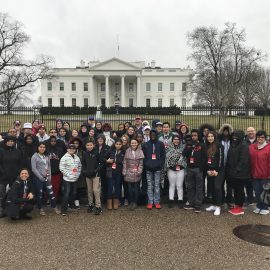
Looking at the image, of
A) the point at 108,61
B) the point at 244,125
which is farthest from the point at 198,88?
the point at 108,61

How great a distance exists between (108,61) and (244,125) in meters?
60.4

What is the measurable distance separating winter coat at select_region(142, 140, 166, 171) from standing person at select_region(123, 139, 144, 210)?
0.40ft

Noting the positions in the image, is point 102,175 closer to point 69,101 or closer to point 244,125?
point 244,125

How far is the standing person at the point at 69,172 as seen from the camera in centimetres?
645

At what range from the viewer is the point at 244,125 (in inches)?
787

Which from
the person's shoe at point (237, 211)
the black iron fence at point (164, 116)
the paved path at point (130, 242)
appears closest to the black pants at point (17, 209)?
the paved path at point (130, 242)

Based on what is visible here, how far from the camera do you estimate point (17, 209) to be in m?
5.88

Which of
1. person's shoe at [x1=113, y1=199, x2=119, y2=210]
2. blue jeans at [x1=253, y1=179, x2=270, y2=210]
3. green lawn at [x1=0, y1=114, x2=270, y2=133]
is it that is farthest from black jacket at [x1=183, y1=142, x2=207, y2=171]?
green lawn at [x1=0, y1=114, x2=270, y2=133]

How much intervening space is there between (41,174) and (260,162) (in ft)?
14.8

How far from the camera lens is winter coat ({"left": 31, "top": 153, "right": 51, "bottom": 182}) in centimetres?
640

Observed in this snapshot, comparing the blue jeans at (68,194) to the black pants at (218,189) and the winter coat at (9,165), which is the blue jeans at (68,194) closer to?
the winter coat at (9,165)

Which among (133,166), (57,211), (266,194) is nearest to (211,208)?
(266,194)

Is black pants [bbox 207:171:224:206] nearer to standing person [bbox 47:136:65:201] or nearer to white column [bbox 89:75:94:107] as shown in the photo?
standing person [bbox 47:136:65:201]

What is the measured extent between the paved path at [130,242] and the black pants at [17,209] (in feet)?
0.57
